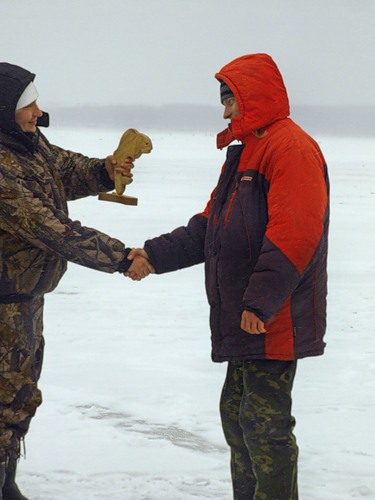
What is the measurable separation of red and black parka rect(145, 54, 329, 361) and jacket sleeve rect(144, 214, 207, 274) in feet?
1.10

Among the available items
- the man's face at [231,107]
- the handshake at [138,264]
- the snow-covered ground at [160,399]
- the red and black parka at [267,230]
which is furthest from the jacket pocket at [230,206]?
the snow-covered ground at [160,399]

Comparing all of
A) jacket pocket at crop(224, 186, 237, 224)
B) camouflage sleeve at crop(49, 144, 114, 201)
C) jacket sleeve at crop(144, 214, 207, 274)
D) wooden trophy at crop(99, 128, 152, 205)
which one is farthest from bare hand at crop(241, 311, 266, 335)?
camouflage sleeve at crop(49, 144, 114, 201)

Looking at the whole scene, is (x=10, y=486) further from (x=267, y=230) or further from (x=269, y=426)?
(x=267, y=230)

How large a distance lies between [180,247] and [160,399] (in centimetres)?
154

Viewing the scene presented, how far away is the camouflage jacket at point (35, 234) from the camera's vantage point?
321cm

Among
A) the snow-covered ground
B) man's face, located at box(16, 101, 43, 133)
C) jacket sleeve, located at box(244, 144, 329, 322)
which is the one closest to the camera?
jacket sleeve, located at box(244, 144, 329, 322)

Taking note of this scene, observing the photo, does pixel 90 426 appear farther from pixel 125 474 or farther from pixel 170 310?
pixel 170 310

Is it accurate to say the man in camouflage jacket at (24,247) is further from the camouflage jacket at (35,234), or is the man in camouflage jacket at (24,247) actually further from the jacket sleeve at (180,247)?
the jacket sleeve at (180,247)

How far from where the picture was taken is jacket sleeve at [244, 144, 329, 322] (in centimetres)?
286

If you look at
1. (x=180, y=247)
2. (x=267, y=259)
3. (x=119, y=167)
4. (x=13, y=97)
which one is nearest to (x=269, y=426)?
(x=267, y=259)

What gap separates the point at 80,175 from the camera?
152 inches

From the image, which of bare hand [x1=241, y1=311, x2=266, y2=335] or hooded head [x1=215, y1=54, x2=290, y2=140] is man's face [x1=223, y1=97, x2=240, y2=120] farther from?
bare hand [x1=241, y1=311, x2=266, y2=335]

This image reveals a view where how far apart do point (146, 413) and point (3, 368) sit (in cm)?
144

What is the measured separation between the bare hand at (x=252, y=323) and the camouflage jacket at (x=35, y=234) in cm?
71
